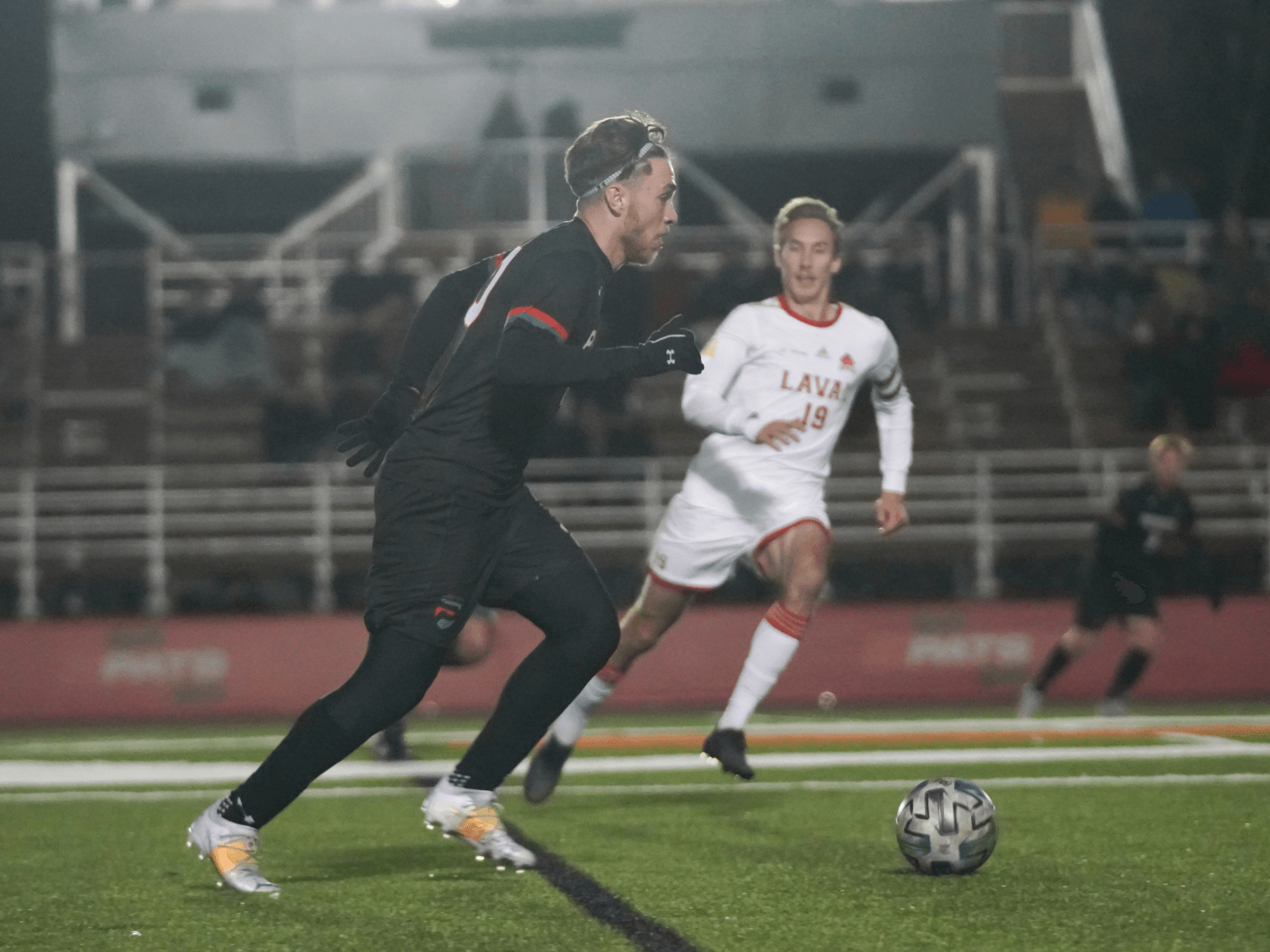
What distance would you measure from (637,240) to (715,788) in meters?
3.12

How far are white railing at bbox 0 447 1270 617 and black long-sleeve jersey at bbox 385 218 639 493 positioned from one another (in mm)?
10188

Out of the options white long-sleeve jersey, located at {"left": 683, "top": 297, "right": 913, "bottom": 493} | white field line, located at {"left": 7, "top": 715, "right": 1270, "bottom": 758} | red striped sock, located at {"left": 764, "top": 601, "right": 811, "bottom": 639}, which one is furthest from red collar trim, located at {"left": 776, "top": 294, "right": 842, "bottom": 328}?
white field line, located at {"left": 7, "top": 715, "right": 1270, "bottom": 758}

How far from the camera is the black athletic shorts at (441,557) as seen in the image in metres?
4.99

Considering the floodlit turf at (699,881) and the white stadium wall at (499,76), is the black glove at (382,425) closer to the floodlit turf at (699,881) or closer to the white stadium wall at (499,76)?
the floodlit turf at (699,881)

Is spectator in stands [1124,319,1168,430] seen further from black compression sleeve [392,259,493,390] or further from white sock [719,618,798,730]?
black compression sleeve [392,259,493,390]

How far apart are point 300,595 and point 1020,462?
6562 mm

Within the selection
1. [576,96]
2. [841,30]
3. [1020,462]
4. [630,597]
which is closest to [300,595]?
[630,597]

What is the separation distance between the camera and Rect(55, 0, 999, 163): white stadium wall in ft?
75.4

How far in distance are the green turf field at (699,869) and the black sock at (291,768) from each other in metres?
0.26

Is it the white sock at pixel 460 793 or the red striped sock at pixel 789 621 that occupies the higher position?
the red striped sock at pixel 789 621

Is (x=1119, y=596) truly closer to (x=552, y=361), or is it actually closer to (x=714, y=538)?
(x=714, y=538)

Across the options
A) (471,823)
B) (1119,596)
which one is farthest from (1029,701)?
(471,823)

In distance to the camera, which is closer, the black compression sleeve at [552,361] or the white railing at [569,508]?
the black compression sleeve at [552,361]

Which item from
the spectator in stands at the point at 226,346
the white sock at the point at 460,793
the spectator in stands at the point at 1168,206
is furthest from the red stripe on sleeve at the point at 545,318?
the spectator in stands at the point at 1168,206
